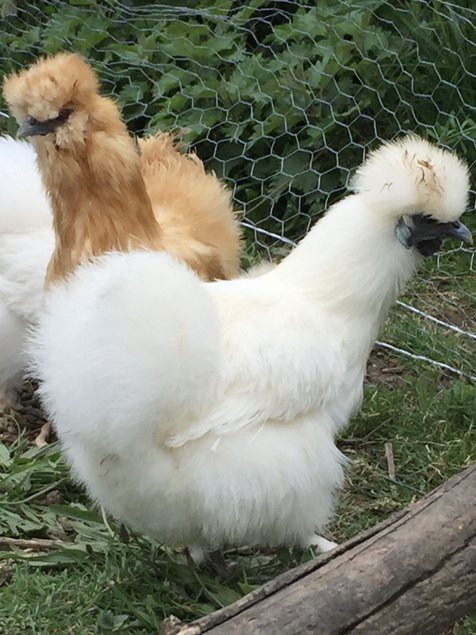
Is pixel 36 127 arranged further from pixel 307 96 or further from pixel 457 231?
pixel 307 96

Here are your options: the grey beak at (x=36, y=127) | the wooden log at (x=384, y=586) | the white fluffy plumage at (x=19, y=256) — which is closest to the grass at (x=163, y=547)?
the white fluffy plumage at (x=19, y=256)

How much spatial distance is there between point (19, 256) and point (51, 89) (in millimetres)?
570

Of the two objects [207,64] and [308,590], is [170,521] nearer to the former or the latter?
[308,590]

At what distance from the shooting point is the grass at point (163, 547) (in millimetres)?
2279

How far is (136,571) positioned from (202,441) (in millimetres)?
516

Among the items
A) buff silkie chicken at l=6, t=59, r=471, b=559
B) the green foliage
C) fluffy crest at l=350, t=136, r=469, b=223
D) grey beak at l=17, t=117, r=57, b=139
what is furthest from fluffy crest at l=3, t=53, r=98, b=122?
the green foliage

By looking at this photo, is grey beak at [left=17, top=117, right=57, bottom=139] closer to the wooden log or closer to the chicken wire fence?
the wooden log

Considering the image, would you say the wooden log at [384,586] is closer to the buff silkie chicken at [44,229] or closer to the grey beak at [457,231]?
the grey beak at [457,231]

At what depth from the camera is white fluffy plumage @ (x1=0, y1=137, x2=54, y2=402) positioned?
9.30ft

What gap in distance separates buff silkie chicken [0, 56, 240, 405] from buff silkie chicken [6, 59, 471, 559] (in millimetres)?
460

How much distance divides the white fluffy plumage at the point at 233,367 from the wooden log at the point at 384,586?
0.88ft

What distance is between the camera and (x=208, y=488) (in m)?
2.01

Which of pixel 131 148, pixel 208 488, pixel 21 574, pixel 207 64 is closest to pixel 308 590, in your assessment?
pixel 208 488

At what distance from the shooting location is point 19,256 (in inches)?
112
